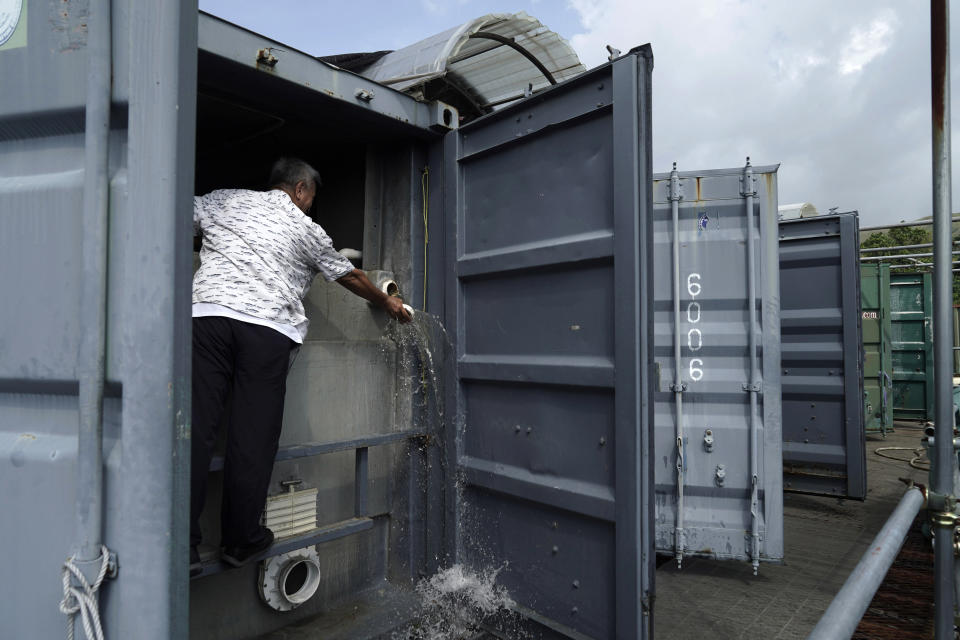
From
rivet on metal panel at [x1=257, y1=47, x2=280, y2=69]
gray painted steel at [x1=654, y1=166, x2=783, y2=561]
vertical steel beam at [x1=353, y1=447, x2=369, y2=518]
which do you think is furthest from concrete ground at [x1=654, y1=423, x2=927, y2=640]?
rivet on metal panel at [x1=257, y1=47, x2=280, y2=69]

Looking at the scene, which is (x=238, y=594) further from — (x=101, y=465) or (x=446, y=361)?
(x=101, y=465)

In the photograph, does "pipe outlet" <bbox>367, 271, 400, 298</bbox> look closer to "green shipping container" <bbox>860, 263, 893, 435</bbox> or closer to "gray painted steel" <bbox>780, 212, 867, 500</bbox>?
"gray painted steel" <bbox>780, 212, 867, 500</bbox>

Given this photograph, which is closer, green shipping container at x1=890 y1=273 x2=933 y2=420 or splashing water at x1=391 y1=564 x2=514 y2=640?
splashing water at x1=391 y1=564 x2=514 y2=640

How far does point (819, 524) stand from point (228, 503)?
4503 mm

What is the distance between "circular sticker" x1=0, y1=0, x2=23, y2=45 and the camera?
127 cm

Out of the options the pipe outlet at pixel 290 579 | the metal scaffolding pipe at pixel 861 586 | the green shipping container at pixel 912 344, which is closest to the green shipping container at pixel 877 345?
the green shipping container at pixel 912 344

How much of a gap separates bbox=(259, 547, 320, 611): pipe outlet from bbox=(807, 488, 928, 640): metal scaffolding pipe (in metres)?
2.35

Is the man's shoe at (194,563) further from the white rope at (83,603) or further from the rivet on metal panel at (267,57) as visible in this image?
the rivet on metal panel at (267,57)

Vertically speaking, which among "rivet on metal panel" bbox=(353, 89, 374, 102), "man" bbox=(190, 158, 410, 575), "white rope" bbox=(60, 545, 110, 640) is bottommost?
"white rope" bbox=(60, 545, 110, 640)

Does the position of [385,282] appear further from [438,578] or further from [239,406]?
[438,578]

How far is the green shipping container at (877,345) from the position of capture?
7859 millimetres

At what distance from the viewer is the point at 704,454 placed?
3816 millimetres

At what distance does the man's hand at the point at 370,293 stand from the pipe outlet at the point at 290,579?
1.26 meters

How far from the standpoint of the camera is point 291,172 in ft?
9.52
